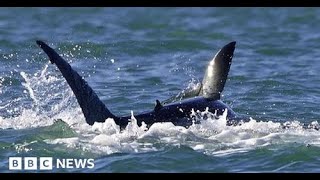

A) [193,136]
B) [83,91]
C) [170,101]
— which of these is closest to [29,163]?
[83,91]

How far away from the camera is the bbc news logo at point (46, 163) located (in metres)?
10.1

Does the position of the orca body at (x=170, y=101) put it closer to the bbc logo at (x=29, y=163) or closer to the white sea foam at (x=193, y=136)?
the white sea foam at (x=193, y=136)

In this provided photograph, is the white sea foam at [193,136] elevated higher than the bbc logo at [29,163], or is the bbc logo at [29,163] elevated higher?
the white sea foam at [193,136]

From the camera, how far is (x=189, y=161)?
10.3m

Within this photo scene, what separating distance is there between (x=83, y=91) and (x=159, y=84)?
17.0 ft

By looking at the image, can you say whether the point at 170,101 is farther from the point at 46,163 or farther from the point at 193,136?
the point at 46,163

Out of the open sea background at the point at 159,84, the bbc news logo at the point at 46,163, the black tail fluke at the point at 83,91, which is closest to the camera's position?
the bbc news logo at the point at 46,163

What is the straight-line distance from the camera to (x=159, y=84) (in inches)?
637

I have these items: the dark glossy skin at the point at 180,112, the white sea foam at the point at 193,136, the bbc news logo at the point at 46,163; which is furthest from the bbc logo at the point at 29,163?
the dark glossy skin at the point at 180,112

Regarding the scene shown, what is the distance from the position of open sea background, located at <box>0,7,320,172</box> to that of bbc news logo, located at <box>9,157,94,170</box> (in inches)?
4.2

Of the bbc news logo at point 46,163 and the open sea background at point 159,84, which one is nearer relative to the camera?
the bbc news logo at point 46,163

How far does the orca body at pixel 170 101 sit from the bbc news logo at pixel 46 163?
105 cm

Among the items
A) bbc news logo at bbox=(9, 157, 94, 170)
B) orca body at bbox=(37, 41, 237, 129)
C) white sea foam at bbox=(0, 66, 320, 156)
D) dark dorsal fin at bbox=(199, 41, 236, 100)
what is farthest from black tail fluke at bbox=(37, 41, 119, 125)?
dark dorsal fin at bbox=(199, 41, 236, 100)

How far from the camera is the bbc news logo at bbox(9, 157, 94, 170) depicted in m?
10.1
